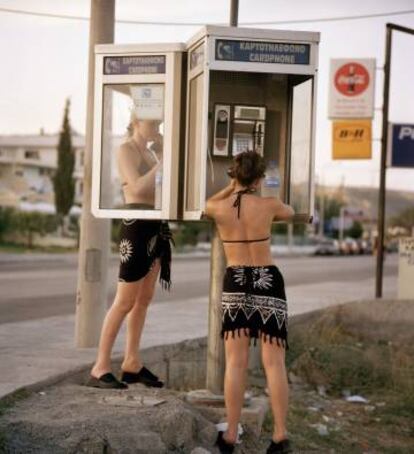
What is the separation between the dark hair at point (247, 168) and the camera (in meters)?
5.16

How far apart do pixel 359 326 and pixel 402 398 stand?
3239mm

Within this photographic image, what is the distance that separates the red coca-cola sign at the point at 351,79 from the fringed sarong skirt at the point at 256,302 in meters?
10.9

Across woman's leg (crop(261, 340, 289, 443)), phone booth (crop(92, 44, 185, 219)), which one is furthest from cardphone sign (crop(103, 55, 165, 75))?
Result: woman's leg (crop(261, 340, 289, 443))

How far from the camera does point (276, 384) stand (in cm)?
520

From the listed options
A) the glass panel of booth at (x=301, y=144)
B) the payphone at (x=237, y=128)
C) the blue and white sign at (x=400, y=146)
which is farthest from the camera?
the blue and white sign at (x=400, y=146)

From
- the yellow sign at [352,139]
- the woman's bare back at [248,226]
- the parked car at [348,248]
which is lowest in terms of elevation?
the parked car at [348,248]

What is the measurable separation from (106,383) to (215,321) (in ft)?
2.87

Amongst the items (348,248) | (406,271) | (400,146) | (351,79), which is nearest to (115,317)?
(406,271)

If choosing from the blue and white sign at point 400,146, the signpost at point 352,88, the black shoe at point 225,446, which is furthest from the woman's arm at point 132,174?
the signpost at point 352,88

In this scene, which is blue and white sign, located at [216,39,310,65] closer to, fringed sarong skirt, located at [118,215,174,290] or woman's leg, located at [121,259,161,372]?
fringed sarong skirt, located at [118,215,174,290]

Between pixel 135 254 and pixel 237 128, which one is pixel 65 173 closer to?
pixel 237 128

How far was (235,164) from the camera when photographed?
521cm

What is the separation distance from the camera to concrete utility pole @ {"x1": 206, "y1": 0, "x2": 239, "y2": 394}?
5844 mm

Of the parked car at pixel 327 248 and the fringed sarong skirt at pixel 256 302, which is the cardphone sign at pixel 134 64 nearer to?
the fringed sarong skirt at pixel 256 302
